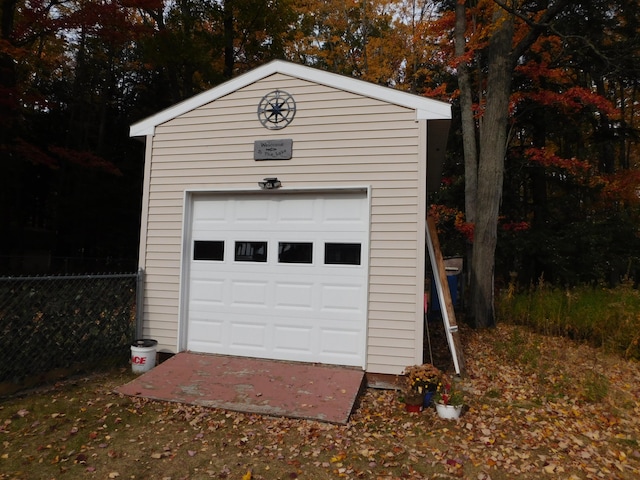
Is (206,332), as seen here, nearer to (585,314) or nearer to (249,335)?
(249,335)

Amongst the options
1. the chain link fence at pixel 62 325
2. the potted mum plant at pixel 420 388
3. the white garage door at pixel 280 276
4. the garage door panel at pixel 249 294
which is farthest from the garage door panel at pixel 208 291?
the potted mum plant at pixel 420 388

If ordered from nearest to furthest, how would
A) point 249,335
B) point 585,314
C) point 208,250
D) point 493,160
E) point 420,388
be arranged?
point 420,388
point 249,335
point 208,250
point 585,314
point 493,160

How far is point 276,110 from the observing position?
5.57m

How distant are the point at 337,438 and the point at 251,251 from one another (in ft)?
9.18

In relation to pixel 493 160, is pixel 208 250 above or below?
below

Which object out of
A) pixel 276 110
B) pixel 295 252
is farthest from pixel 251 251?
pixel 276 110

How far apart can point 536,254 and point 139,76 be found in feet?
62.9

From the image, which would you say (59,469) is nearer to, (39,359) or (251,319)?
(39,359)

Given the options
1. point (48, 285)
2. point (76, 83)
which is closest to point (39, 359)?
point (48, 285)

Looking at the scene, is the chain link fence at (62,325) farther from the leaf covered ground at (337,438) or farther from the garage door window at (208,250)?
the garage door window at (208,250)

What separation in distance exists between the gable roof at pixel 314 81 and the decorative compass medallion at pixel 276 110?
0.31 metres

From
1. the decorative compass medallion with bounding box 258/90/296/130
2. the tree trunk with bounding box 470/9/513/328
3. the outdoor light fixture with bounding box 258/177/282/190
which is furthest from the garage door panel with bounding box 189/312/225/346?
the tree trunk with bounding box 470/9/513/328

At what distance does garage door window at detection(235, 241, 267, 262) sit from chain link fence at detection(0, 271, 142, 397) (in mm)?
1491

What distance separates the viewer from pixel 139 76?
65.3ft
